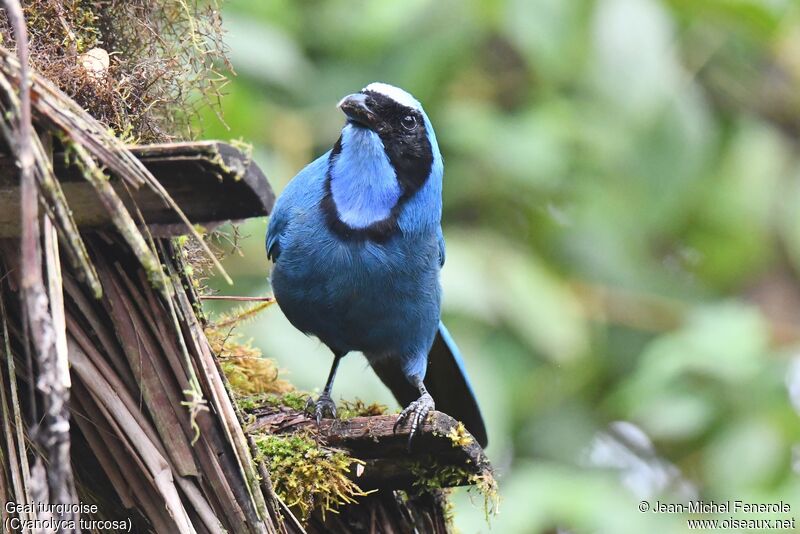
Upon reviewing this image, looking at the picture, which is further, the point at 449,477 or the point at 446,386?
the point at 446,386

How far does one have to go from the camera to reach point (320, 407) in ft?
11.1

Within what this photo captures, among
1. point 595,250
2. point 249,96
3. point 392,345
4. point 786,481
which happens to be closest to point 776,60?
point 595,250

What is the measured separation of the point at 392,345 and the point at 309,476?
2.88ft

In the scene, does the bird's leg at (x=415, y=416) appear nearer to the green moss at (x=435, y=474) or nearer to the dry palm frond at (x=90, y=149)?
the green moss at (x=435, y=474)

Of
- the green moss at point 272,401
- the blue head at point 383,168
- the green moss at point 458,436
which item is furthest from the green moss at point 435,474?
the blue head at point 383,168

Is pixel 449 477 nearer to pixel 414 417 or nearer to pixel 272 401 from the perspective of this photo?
pixel 414 417

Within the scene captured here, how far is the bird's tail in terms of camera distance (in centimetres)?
390

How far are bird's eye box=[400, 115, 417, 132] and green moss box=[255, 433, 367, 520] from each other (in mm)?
1234

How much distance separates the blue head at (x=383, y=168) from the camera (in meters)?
3.64

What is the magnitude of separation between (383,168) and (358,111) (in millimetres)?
214

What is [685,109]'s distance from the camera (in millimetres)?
5785

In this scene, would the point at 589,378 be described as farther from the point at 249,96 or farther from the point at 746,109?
the point at 249,96

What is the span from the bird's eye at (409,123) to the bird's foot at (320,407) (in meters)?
0.95

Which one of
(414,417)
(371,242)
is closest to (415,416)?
(414,417)
